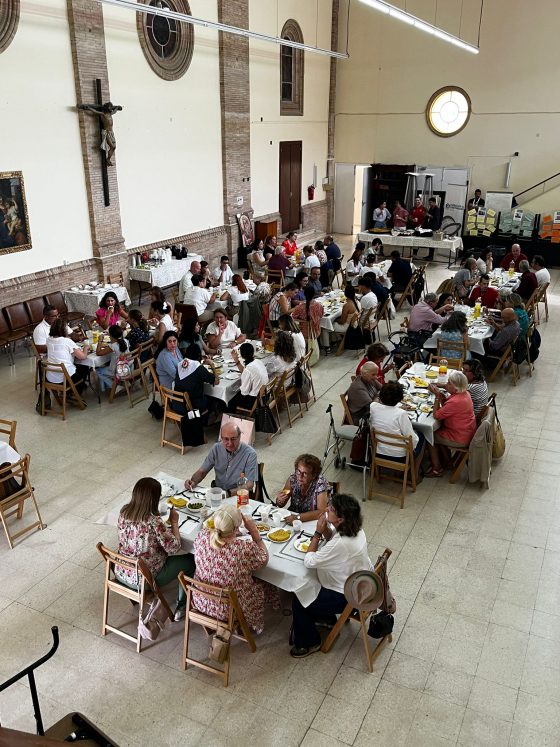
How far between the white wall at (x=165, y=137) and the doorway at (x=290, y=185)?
377 cm

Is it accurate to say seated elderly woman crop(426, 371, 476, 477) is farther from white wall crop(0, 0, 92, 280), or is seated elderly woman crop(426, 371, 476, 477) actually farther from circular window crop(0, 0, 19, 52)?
circular window crop(0, 0, 19, 52)

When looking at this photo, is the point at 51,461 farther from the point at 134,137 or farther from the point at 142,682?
the point at 134,137

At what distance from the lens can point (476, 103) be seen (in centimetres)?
1898

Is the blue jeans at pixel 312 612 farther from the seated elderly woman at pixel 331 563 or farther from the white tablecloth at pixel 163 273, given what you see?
the white tablecloth at pixel 163 273

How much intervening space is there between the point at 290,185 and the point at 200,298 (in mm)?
10257

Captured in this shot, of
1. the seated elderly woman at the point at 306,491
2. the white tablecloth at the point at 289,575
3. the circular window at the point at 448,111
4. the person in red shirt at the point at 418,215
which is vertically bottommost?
the white tablecloth at the point at 289,575

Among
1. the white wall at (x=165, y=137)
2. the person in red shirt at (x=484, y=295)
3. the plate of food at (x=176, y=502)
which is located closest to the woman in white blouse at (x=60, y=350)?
the plate of food at (x=176, y=502)

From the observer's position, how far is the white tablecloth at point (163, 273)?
13.3m

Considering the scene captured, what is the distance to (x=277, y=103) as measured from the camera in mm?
18344

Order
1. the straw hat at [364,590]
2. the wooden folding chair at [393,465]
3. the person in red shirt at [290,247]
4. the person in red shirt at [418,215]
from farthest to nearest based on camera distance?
the person in red shirt at [418,215] → the person in red shirt at [290,247] → the wooden folding chair at [393,465] → the straw hat at [364,590]

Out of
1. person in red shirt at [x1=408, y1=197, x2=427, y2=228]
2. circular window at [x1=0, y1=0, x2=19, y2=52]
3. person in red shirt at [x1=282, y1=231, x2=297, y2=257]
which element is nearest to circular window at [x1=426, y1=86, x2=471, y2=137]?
person in red shirt at [x1=408, y1=197, x2=427, y2=228]

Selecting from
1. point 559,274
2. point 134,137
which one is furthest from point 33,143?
point 559,274

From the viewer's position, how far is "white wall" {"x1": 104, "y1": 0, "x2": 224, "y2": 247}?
12602mm

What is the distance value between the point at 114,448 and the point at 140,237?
723 cm
